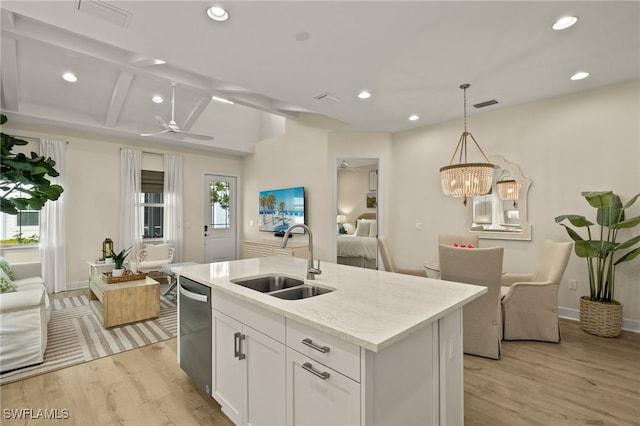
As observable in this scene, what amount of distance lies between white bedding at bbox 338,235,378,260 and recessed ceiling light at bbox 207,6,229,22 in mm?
4490

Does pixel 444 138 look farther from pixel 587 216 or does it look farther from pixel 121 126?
pixel 121 126

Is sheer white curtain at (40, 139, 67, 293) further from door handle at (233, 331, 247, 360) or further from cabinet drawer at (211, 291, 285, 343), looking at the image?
door handle at (233, 331, 247, 360)

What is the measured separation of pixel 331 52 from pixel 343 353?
8.07 feet

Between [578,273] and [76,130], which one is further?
[76,130]

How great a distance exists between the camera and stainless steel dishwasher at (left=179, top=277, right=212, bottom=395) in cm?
196

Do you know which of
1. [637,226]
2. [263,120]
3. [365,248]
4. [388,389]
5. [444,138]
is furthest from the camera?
[263,120]

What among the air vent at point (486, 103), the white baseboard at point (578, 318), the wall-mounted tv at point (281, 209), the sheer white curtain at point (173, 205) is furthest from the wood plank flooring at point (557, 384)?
A: the sheer white curtain at point (173, 205)

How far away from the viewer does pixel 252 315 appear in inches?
61.9

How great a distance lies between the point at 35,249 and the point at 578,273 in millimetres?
7826

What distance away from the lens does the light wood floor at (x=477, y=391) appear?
1.91 meters

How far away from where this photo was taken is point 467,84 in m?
3.31

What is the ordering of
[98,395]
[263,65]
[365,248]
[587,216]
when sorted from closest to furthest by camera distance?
1. [98,395]
2. [263,65]
3. [587,216]
4. [365,248]

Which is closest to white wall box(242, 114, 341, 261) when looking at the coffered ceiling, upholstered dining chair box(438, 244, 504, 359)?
the coffered ceiling

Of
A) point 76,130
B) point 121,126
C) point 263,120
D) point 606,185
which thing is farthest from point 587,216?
point 76,130
